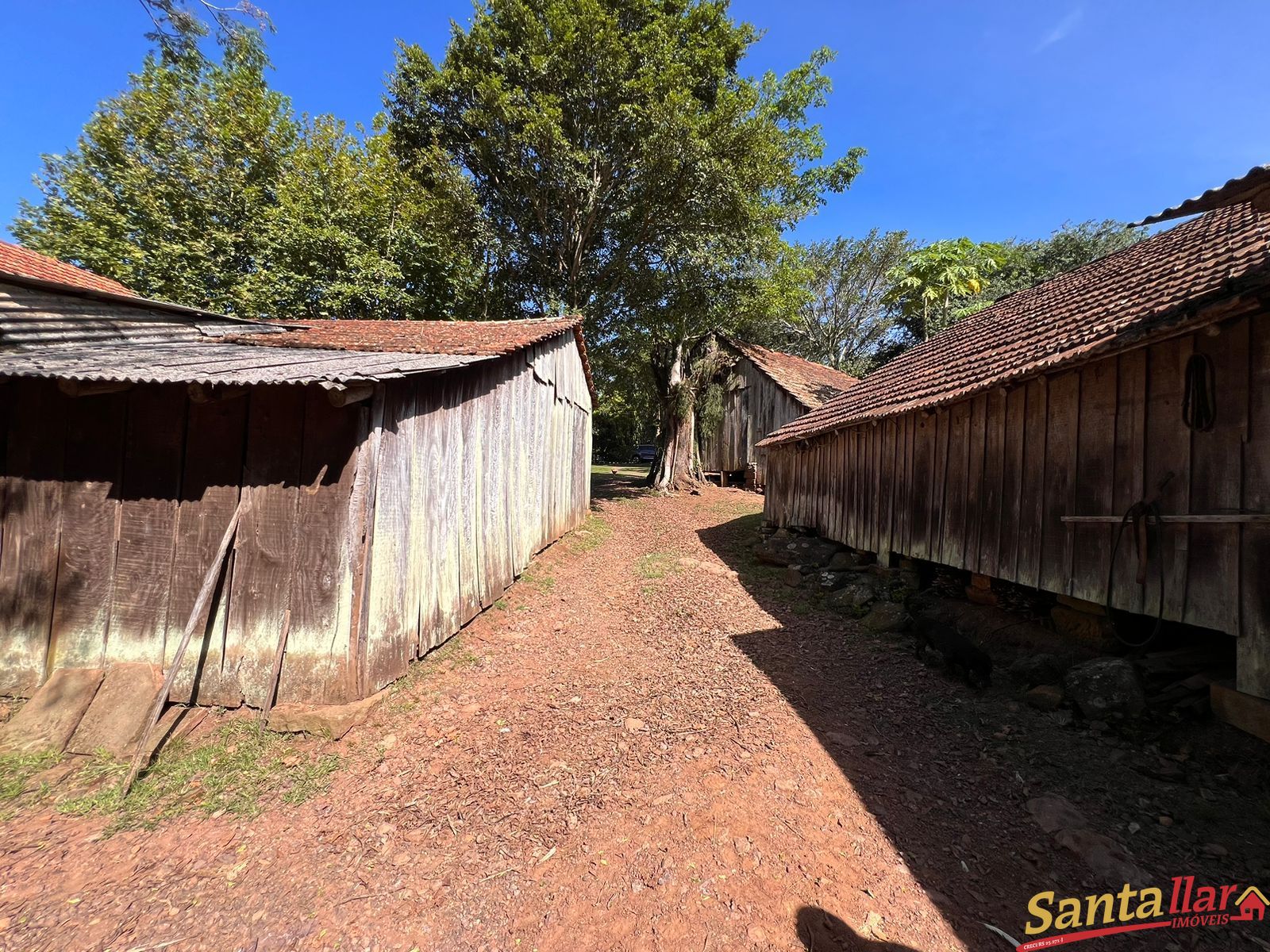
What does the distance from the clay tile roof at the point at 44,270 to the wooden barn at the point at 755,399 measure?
17.4 m

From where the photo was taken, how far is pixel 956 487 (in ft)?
21.3

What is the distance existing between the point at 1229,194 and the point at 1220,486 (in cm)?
243

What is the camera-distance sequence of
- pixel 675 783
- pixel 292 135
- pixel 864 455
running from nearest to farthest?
pixel 675 783 → pixel 864 455 → pixel 292 135

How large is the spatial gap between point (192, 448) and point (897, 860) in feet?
21.5

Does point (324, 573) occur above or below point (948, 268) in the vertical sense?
below

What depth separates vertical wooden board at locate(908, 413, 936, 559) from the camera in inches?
276

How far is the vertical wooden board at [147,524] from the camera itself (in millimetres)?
4414

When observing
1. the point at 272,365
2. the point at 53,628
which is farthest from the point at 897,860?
the point at 53,628

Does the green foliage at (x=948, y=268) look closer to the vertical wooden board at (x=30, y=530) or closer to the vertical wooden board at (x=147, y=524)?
the vertical wooden board at (x=147, y=524)

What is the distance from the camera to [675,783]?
142 inches

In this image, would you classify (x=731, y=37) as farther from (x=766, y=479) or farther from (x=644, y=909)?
(x=644, y=909)

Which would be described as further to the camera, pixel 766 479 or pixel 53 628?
pixel 766 479

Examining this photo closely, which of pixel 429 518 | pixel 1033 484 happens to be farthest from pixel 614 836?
pixel 1033 484

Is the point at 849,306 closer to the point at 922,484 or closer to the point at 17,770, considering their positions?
the point at 922,484
